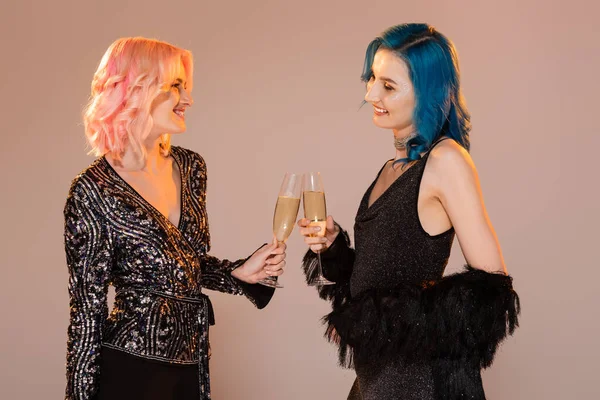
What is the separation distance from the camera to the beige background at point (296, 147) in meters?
4.88

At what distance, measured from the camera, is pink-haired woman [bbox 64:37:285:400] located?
2506mm

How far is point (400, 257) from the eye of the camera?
8.03ft

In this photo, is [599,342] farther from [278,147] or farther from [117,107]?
[117,107]

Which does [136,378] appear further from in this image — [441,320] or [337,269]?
[441,320]

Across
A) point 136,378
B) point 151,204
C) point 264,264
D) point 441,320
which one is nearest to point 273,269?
point 264,264

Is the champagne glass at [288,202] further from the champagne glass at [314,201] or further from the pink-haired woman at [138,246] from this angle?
the pink-haired woman at [138,246]

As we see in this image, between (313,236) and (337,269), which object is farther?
(337,269)

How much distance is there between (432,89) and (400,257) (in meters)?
0.52

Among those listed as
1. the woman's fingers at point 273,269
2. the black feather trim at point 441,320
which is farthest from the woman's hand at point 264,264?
the black feather trim at point 441,320

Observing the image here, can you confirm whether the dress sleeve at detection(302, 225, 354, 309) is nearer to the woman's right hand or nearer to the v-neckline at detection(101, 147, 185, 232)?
the woman's right hand

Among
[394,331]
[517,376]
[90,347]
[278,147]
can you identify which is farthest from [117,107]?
[517,376]

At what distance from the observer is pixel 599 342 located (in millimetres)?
4906

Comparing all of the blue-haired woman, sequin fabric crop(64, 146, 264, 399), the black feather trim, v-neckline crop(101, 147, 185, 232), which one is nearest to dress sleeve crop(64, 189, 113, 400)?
sequin fabric crop(64, 146, 264, 399)

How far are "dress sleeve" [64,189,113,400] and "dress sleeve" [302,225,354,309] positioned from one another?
716 millimetres
